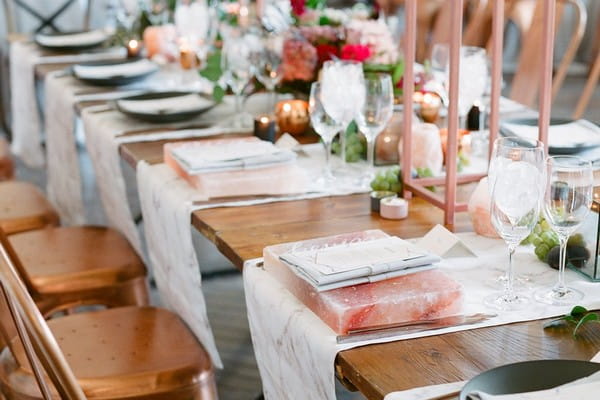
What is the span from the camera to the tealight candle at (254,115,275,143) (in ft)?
7.41

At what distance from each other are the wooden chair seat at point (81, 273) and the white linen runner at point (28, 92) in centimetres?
144

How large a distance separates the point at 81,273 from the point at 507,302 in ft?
4.16

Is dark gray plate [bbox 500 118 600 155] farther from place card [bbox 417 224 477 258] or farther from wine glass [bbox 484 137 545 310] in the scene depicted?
wine glass [bbox 484 137 545 310]

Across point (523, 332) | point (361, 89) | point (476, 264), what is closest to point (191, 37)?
point (361, 89)

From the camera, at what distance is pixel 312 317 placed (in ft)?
4.26

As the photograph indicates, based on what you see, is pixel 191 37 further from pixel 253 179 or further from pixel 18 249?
pixel 253 179

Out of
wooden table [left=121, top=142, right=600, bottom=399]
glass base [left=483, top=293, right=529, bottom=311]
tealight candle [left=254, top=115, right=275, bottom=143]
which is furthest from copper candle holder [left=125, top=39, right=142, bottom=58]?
glass base [left=483, top=293, right=529, bottom=311]

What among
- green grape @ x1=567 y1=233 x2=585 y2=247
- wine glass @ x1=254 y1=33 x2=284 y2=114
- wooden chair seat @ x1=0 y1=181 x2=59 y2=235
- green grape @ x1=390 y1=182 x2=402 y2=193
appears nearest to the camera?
green grape @ x1=567 y1=233 x2=585 y2=247

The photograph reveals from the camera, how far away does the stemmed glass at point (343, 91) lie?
6.27 ft

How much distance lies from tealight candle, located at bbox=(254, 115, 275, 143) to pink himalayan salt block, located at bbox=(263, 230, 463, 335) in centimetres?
94

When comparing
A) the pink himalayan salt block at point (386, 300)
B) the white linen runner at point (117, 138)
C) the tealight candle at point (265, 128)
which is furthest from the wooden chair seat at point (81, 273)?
the pink himalayan salt block at point (386, 300)

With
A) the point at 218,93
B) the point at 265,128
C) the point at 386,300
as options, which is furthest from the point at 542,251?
the point at 218,93

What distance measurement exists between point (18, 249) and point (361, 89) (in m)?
1.07

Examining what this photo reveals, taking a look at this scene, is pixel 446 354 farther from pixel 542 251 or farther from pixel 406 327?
pixel 542 251
